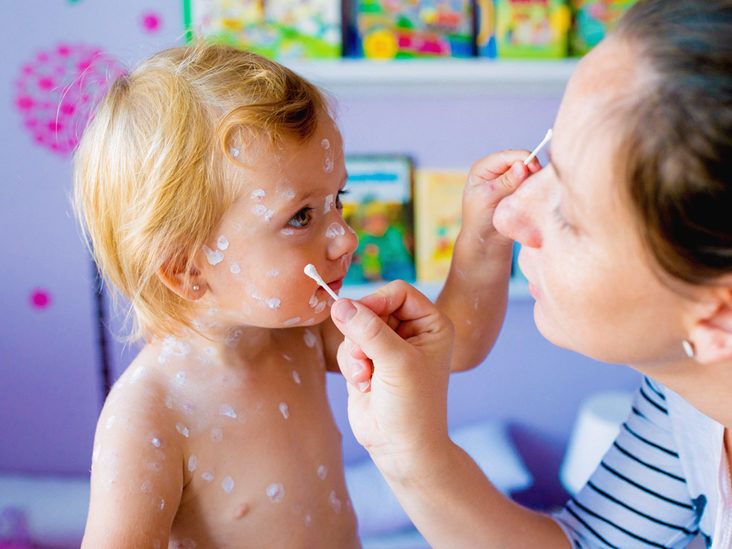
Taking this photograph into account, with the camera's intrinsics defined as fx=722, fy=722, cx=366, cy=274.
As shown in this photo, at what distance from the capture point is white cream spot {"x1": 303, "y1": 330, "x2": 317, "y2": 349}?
1.13 m

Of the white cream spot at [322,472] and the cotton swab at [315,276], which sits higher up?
the cotton swab at [315,276]

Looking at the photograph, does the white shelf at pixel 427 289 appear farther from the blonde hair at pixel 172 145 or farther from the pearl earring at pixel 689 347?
the pearl earring at pixel 689 347

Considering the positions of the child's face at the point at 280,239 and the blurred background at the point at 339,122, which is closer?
the child's face at the point at 280,239

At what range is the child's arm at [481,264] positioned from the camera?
101cm

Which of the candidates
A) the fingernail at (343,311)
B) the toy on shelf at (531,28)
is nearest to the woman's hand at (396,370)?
the fingernail at (343,311)

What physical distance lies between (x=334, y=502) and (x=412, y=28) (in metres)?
1.18

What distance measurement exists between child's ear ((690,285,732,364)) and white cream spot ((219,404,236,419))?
0.59 m

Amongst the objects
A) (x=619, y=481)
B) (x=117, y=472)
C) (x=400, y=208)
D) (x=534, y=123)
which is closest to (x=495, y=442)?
(x=400, y=208)

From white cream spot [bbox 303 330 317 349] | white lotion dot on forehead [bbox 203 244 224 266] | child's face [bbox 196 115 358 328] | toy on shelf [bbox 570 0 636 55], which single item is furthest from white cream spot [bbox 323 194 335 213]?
toy on shelf [bbox 570 0 636 55]

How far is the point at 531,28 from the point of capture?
1.79 m

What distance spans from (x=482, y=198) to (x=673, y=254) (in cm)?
40

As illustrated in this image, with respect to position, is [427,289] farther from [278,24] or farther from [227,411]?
[227,411]

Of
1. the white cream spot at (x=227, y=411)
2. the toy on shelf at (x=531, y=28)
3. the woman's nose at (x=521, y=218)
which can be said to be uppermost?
the toy on shelf at (x=531, y=28)

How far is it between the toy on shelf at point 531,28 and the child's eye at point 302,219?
1.05 meters
